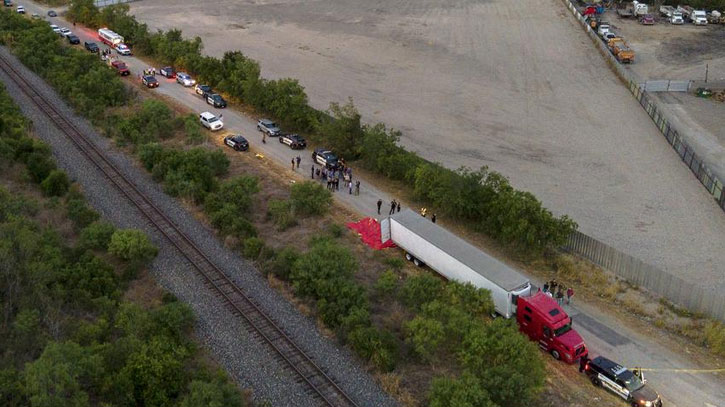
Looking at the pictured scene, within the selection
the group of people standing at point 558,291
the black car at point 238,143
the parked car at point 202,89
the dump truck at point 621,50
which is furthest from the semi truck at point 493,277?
the dump truck at point 621,50

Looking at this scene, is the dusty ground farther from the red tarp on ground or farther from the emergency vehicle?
the emergency vehicle

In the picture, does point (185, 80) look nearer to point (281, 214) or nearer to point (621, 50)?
point (281, 214)

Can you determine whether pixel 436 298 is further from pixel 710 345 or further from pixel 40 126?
pixel 40 126

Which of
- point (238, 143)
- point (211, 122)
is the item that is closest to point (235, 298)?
point (238, 143)

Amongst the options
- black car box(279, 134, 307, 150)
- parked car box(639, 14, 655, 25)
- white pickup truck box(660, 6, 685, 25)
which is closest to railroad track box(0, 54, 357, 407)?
black car box(279, 134, 307, 150)

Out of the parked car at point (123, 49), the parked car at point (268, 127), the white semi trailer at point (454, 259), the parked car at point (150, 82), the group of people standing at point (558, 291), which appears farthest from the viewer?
the parked car at point (123, 49)

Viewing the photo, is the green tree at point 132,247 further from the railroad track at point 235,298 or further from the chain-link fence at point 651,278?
the chain-link fence at point 651,278
